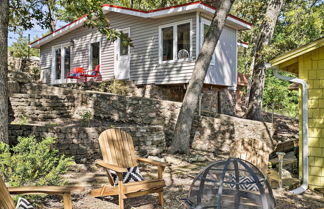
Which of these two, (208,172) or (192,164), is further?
(192,164)

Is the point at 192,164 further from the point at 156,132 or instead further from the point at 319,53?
the point at 319,53

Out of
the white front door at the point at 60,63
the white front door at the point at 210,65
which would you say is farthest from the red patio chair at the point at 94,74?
the white front door at the point at 210,65

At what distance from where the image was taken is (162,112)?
32.8 ft

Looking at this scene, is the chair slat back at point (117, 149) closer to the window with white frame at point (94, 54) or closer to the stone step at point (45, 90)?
the stone step at point (45, 90)

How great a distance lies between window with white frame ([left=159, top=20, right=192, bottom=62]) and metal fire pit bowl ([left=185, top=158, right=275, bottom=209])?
342 inches

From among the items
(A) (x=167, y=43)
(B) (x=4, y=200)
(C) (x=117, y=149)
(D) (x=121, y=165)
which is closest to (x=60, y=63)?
(A) (x=167, y=43)

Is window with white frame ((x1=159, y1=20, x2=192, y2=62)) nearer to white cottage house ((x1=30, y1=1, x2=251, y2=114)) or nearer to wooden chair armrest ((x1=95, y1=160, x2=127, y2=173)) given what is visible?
white cottage house ((x1=30, y1=1, x2=251, y2=114))

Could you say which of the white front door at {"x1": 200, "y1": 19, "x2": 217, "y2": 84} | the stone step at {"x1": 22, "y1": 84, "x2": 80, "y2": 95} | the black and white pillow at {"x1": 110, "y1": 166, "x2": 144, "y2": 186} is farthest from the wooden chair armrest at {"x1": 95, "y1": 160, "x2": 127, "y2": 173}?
the white front door at {"x1": 200, "y1": 19, "x2": 217, "y2": 84}

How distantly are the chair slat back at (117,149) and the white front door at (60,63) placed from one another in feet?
41.7

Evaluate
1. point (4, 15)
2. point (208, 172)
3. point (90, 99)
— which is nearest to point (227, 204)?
point (208, 172)

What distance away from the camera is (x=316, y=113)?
560 cm

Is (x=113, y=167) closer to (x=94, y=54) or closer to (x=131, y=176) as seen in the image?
(x=131, y=176)

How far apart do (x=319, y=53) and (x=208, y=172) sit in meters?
3.87

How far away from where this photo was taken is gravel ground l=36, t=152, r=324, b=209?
4.12 m
